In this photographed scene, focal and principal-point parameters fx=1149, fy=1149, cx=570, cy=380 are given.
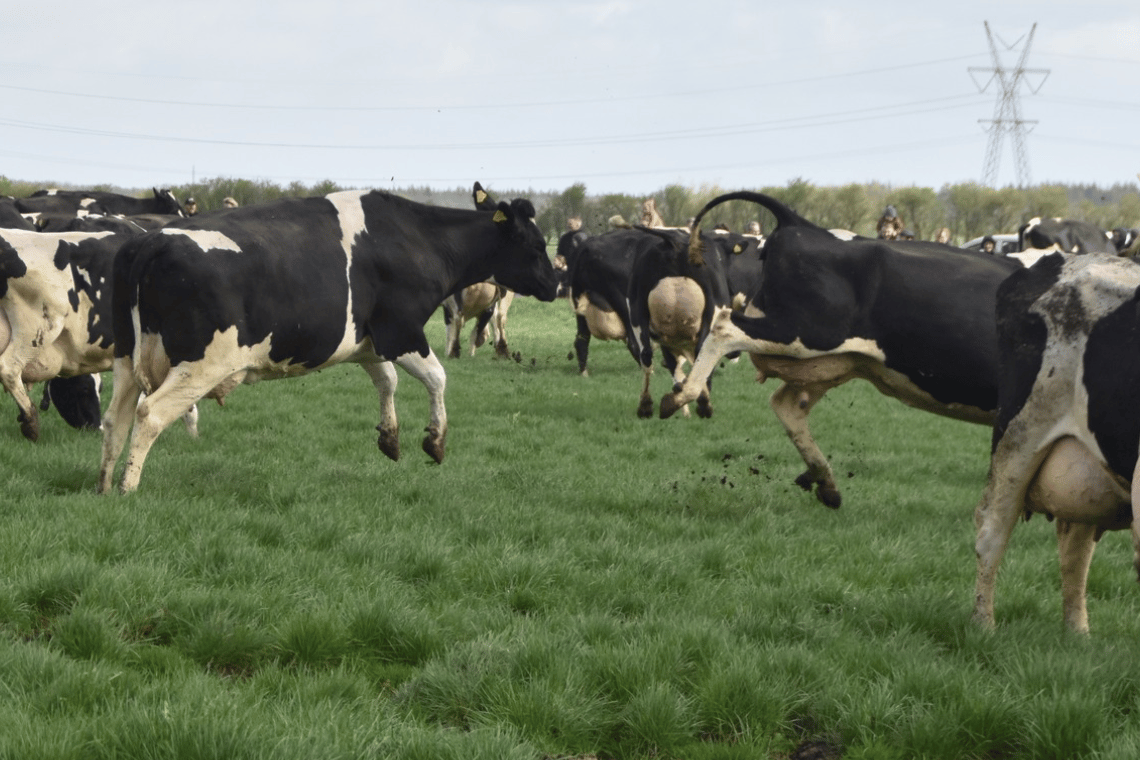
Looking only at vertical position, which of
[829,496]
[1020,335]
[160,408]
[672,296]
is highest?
[1020,335]

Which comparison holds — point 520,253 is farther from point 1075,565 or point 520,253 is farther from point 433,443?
point 1075,565

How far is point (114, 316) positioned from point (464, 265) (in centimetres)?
273

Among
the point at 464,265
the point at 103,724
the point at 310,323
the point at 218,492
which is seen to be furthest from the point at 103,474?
the point at 103,724

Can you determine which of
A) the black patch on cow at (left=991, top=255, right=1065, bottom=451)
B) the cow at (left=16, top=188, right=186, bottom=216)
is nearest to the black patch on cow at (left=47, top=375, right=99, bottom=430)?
the cow at (left=16, top=188, right=186, bottom=216)

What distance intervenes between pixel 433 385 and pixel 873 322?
125 inches

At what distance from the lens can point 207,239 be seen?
7.09m

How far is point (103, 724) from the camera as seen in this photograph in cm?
367

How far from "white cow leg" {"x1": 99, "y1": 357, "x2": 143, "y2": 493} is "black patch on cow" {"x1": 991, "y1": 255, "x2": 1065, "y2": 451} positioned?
16.9 feet

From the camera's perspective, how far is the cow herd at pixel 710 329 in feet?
15.2

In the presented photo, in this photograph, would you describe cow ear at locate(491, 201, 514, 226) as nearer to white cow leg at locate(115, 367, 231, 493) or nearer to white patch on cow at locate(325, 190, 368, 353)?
white patch on cow at locate(325, 190, 368, 353)

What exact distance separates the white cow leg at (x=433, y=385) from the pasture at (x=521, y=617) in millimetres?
235

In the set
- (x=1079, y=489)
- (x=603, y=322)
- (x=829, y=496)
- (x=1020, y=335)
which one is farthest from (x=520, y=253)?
(x=603, y=322)

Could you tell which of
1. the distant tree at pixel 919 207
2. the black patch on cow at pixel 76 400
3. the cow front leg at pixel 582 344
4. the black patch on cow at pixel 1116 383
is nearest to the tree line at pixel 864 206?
the distant tree at pixel 919 207

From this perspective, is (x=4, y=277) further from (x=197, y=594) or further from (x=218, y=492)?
(x=197, y=594)
